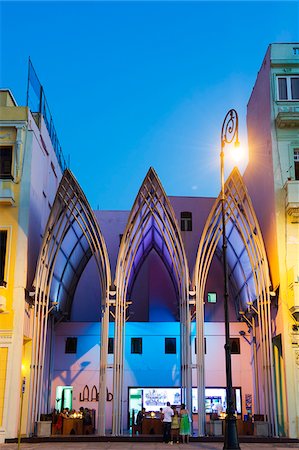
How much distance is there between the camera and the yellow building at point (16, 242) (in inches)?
1061

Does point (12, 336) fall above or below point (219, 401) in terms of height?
above

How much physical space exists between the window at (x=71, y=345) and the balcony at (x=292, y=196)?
15848 mm

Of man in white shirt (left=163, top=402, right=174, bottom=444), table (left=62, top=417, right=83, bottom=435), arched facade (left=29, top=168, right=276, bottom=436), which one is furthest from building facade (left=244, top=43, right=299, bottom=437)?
table (left=62, top=417, right=83, bottom=435)

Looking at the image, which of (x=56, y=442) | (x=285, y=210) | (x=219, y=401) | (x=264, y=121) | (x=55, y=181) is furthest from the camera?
(x=55, y=181)

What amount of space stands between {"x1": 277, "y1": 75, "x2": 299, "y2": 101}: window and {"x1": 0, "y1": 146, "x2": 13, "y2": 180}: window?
14538 mm

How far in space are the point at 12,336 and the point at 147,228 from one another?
10728 mm

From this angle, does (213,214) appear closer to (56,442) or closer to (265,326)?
(265,326)

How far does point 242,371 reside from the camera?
35.6 meters

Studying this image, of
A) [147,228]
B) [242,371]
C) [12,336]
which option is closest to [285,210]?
[147,228]

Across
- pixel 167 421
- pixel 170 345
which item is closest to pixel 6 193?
pixel 167 421

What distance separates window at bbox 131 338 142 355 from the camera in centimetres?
3612

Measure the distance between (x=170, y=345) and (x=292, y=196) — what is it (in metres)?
13.1

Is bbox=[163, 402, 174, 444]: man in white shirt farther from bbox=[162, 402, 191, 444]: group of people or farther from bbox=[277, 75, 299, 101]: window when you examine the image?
bbox=[277, 75, 299, 101]: window

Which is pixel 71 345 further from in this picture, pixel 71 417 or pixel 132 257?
pixel 132 257
